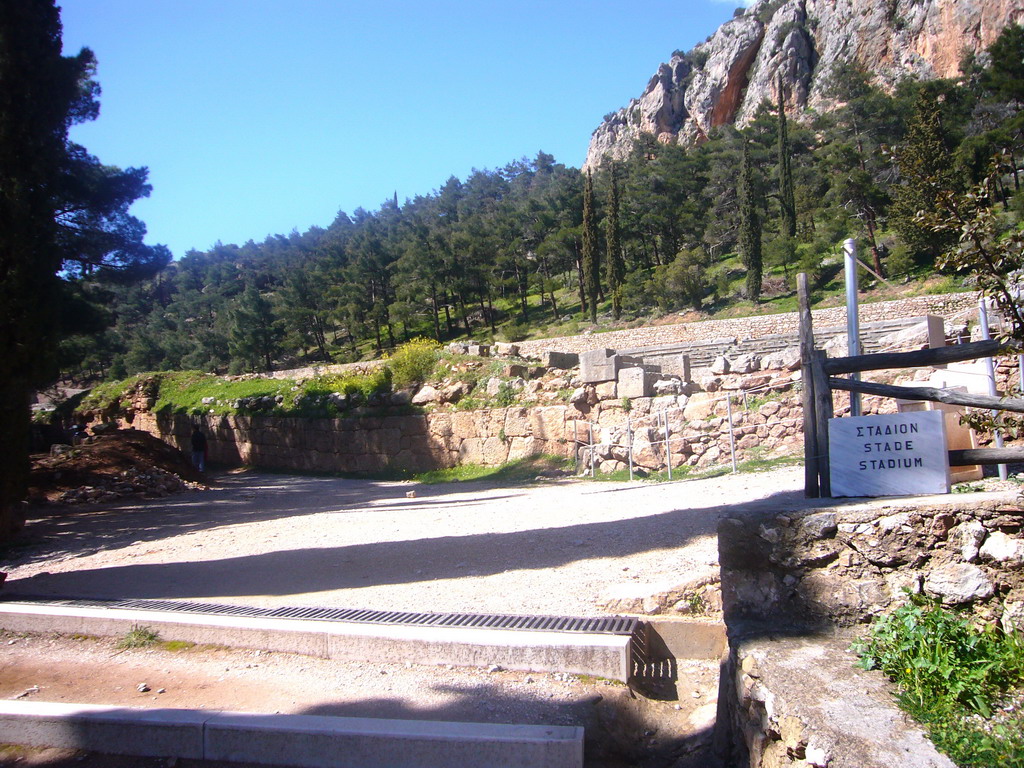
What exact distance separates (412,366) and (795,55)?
3261 inches

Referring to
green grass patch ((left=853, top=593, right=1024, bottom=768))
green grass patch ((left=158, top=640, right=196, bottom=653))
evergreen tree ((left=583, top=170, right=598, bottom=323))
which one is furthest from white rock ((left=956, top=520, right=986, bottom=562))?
evergreen tree ((left=583, top=170, right=598, bottom=323))

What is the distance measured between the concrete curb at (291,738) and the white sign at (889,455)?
1.96m

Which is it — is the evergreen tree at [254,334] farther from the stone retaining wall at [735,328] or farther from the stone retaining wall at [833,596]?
the stone retaining wall at [833,596]

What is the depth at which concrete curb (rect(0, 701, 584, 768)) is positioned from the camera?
11.1ft

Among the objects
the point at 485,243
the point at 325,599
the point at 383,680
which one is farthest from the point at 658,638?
the point at 485,243

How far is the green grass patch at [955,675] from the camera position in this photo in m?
2.37

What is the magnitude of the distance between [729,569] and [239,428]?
22449 mm

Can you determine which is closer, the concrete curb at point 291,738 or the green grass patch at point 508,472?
the concrete curb at point 291,738

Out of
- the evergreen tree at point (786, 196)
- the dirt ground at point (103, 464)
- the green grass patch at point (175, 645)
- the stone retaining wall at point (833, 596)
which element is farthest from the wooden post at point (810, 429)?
the evergreen tree at point (786, 196)

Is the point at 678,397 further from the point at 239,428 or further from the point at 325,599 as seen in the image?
the point at 239,428

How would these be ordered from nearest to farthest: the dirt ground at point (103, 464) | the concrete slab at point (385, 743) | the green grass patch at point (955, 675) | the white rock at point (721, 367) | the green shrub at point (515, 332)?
1. the green grass patch at point (955, 675)
2. the concrete slab at point (385, 743)
3. the dirt ground at point (103, 464)
4. the white rock at point (721, 367)
5. the green shrub at point (515, 332)

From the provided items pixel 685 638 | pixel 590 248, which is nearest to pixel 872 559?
pixel 685 638

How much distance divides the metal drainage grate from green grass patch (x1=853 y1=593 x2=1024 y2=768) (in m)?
1.76

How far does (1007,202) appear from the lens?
3278 centimetres
